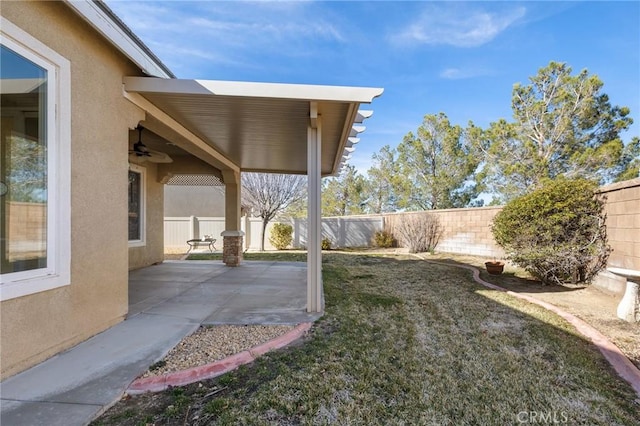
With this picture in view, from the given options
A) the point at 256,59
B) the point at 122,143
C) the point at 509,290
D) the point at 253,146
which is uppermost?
the point at 256,59

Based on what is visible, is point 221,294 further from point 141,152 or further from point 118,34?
point 118,34

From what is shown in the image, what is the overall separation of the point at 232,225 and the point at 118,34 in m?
6.11

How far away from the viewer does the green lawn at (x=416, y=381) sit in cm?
228

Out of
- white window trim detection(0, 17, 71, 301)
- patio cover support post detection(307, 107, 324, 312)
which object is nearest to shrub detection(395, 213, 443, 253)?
patio cover support post detection(307, 107, 324, 312)

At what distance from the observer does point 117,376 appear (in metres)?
2.64

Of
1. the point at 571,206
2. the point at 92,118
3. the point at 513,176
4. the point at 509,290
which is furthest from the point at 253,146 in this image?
the point at 513,176

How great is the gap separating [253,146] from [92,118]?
346cm

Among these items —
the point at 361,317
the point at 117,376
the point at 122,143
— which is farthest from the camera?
the point at 361,317

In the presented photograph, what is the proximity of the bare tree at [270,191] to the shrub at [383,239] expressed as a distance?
439 cm

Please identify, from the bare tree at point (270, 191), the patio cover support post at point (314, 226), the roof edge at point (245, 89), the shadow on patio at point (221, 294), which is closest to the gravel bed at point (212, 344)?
the shadow on patio at point (221, 294)

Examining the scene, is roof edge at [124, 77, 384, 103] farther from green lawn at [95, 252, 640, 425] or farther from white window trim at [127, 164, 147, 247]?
white window trim at [127, 164, 147, 247]

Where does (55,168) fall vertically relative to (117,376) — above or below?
above

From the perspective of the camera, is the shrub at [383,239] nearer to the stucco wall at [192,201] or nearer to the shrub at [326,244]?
the shrub at [326,244]

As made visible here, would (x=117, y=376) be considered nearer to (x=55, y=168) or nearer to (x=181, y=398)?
(x=181, y=398)
